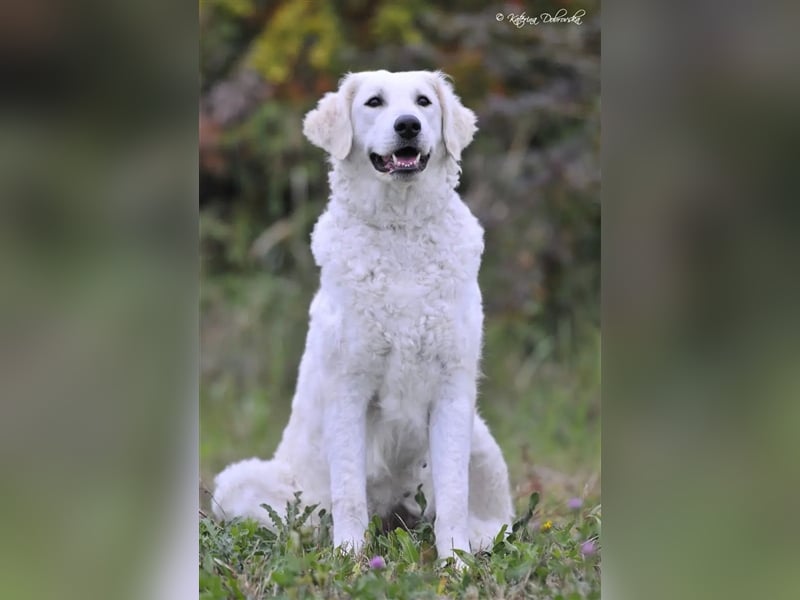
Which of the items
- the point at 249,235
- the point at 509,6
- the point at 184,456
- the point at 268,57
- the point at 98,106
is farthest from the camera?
the point at 249,235

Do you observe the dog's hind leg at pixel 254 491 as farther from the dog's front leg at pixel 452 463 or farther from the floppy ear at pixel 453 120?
the floppy ear at pixel 453 120

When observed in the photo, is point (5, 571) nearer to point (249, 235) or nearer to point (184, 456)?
point (184, 456)

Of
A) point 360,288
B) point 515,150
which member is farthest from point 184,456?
point 515,150

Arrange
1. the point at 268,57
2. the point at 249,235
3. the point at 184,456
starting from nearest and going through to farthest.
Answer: the point at 184,456 < the point at 268,57 < the point at 249,235

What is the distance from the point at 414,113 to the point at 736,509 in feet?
5.13

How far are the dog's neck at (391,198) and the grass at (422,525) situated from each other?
66cm

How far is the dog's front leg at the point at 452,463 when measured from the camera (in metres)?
2.83

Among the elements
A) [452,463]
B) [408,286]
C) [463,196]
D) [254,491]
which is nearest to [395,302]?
[408,286]

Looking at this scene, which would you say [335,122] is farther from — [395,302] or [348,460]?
[348,460]

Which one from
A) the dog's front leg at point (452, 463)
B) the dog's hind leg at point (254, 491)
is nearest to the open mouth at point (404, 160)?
the dog's front leg at point (452, 463)

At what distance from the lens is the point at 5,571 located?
258 centimetres

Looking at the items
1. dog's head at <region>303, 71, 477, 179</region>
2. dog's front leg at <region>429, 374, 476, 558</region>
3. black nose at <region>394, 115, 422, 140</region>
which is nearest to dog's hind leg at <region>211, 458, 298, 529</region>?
dog's front leg at <region>429, 374, 476, 558</region>

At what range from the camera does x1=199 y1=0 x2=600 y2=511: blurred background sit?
3.03 metres

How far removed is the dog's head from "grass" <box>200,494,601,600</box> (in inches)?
45.1
